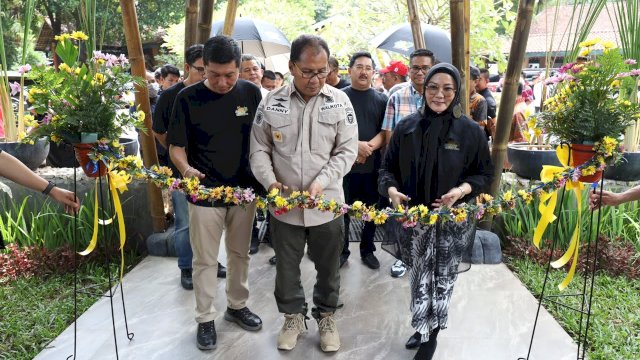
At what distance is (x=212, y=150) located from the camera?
2.99 metres

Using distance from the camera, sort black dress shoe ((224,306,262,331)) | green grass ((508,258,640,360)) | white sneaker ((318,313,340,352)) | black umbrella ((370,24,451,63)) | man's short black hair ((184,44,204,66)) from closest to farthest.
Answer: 1. white sneaker ((318,313,340,352))
2. green grass ((508,258,640,360))
3. black dress shoe ((224,306,262,331))
4. man's short black hair ((184,44,204,66))
5. black umbrella ((370,24,451,63))

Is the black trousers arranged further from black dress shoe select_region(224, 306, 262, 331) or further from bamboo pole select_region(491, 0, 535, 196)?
black dress shoe select_region(224, 306, 262, 331)

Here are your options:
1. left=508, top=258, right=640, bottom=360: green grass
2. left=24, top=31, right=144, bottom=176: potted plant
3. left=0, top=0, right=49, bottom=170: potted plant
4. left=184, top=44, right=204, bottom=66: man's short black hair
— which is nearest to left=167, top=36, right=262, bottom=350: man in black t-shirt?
left=24, top=31, right=144, bottom=176: potted plant

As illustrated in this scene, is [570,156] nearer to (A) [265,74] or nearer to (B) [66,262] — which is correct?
(B) [66,262]

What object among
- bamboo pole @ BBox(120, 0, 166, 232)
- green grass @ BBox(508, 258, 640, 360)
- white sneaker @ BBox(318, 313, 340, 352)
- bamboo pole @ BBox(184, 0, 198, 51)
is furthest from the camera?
bamboo pole @ BBox(184, 0, 198, 51)

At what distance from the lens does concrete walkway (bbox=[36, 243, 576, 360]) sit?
9.85 ft

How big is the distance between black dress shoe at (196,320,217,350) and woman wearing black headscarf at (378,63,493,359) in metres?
1.18

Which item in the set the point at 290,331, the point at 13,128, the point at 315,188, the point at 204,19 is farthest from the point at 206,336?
the point at 13,128

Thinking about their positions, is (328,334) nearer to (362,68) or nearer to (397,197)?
(397,197)

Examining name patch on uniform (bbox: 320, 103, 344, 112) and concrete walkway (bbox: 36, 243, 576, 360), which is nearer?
name patch on uniform (bbox: 320, 103, 344, 112)

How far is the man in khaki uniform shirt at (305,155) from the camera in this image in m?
2.73

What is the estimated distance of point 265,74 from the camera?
273 inches

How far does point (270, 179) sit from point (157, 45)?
24183 millimetres

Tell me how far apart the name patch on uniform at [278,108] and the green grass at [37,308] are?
197 cm
